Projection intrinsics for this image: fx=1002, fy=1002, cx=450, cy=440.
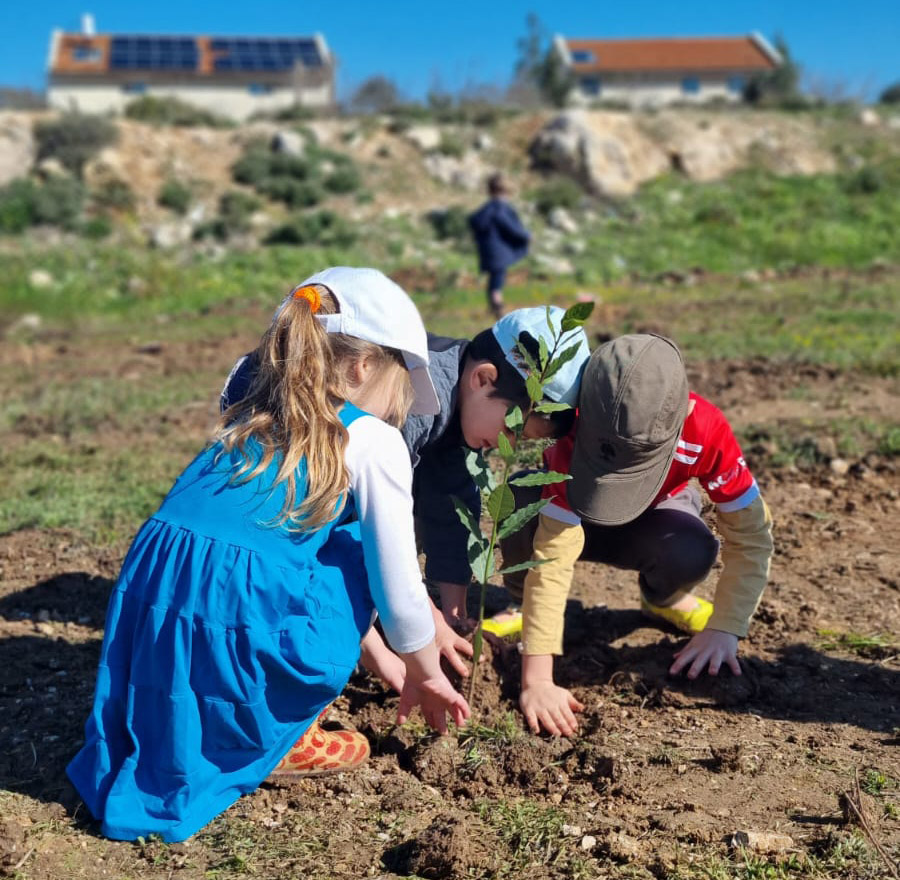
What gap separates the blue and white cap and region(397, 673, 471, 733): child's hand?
2.65 ft

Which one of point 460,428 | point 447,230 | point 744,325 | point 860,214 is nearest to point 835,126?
point 860,214

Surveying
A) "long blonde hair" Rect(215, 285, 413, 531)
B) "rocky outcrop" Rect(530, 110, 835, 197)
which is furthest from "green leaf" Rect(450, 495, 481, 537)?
"rocky outcrop" Rect(530, 110, 835, 197)

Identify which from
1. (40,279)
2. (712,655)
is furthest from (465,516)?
(40,279)

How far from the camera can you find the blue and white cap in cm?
262

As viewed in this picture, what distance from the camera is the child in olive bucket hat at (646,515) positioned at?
2.50 meters

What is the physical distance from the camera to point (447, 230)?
1986 cm

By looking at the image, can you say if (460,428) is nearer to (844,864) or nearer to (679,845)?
(679,845)

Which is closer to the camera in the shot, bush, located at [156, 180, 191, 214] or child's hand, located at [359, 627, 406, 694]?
child's hand, located at [359, 627, 406, 694]

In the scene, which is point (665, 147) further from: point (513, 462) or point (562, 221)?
point (513, 462)

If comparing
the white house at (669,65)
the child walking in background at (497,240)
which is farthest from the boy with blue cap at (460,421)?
the white house at (669,65)

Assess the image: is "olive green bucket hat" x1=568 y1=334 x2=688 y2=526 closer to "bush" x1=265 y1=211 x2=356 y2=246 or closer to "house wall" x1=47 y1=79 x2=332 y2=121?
"bush" x1=265 y1=211 x2=356 y2=246

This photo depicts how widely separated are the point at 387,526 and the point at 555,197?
20726 millimetres

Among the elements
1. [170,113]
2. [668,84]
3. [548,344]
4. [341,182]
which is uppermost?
[668,84]

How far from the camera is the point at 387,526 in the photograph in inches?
85.5
